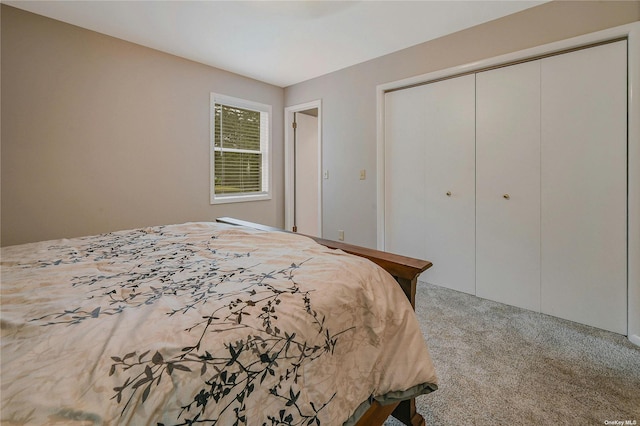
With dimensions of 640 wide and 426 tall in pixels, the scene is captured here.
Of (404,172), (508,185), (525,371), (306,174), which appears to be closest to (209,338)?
(525,371)

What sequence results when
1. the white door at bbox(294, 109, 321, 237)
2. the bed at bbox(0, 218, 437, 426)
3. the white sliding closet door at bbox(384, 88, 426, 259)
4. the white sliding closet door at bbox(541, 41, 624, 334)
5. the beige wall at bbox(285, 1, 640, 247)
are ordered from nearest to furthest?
1. the bed at bbox(0, 218, 437, 426)
2. the white sliding closet door at bbox(541, 41, 624, 334)
3. the beige wall at bbox(285, 1, 640, 247)
4. the white sliding closet door at bbox(384, 88, 426, 259)
5. the white door at bbox(294, 109, 321, 237)

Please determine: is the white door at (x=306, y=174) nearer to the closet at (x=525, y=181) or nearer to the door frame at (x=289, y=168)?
the door frame at (x=289, y=168)

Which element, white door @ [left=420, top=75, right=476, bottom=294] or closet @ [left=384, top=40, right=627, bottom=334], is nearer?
closet @ [left=384, top=40, right=627, bottom=334]

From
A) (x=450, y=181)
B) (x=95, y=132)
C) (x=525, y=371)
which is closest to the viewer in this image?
(x=525, y=371)

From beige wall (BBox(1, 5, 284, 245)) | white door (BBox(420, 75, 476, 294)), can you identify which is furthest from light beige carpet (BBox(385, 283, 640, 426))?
beige wall (BBox(1, 5, 284, 245))

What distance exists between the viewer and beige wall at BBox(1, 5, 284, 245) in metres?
2.36

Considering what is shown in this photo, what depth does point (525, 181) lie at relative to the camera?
2412 millimetres

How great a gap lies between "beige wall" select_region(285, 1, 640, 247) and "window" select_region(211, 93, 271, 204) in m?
0.63

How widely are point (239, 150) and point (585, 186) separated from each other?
3635mm

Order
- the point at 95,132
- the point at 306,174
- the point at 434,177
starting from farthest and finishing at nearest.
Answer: the point at 306,174
the point at 434,177
the point at 95,132

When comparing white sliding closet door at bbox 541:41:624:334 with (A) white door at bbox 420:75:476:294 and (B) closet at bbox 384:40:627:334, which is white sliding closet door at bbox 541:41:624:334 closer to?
(B) closet at bbox 384:40:627:334

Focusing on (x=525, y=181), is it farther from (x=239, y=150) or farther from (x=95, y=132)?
(x=95, y=132)

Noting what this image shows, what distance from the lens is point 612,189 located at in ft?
6.72

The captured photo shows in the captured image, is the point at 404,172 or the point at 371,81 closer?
the point at 404,172
